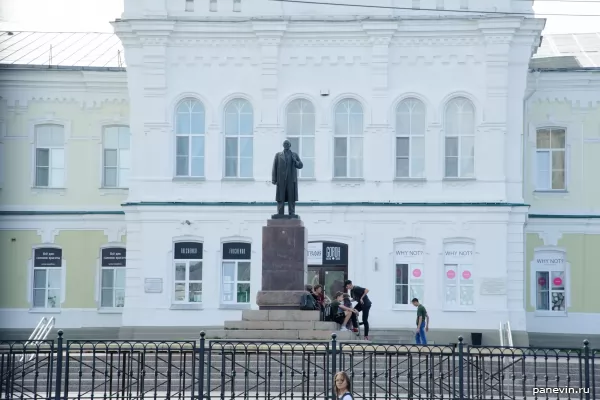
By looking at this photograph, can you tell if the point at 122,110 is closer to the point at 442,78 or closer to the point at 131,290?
the point at 131,290

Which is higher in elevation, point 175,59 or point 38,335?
point 175,59

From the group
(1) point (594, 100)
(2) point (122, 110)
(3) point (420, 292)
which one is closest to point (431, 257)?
(3) point (420, 292)

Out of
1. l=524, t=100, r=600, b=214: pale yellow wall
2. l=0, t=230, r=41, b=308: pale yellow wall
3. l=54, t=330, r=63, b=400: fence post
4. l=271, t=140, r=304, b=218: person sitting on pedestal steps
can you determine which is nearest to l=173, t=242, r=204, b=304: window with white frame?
l=0, t=230, r=41, b=308: pale yellow wall

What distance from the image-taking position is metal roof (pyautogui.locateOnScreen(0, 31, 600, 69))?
4106cm

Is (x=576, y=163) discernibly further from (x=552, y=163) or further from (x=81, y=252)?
(x=81, y=252)

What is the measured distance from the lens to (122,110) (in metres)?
39.8

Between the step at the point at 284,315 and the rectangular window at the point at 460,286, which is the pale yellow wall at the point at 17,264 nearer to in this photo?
the rectangular window at the point at 460,286

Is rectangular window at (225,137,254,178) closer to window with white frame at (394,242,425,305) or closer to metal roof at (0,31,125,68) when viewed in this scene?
window with white frame at (394,242,425,305)

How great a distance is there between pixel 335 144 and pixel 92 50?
388 inches

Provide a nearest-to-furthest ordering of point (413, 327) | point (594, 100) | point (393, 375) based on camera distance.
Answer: point (393, 375) → point (413, 327) → point (594, 100)

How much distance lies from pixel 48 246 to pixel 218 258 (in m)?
5.79

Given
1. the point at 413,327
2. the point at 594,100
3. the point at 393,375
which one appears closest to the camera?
the point at 393,375

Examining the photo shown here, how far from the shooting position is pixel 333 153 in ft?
121

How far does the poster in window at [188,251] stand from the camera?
36.9 meters
